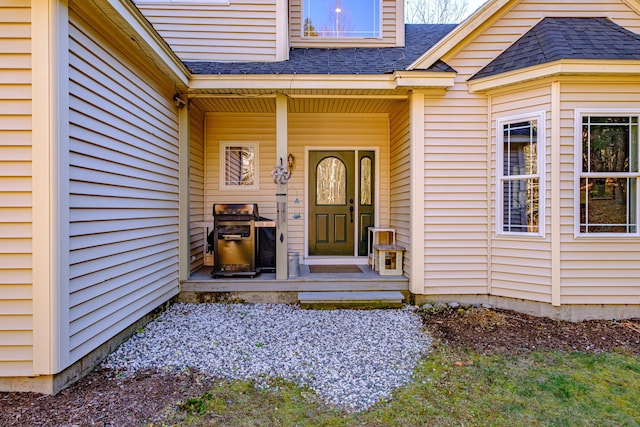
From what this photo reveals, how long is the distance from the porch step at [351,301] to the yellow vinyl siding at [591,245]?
6.46 ft

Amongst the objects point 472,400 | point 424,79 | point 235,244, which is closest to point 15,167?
point 235,244

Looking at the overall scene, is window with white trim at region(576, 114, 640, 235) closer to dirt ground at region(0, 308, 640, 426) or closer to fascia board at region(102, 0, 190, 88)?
dirt ground at region(0, 308, 640, 426)

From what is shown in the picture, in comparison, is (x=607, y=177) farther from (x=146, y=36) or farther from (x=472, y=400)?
(x=146, y=36)

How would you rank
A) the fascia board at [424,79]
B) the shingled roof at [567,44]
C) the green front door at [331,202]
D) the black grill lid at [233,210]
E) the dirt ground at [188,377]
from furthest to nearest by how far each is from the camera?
the green front door at [331,202] < the black grill lid at [233,210] < the fascia board at [424,79] < the shingled roof at [567,44] < the dirt ground at [188,377]

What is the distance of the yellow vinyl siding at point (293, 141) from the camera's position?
6152 millimetres

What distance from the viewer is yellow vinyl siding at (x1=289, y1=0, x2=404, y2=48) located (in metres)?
6.22

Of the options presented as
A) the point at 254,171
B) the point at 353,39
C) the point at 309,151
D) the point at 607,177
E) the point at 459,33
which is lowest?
the point at 607,177

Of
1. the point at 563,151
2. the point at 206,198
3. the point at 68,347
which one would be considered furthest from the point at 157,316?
the point at 563,151

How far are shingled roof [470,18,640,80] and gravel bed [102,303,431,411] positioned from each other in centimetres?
337

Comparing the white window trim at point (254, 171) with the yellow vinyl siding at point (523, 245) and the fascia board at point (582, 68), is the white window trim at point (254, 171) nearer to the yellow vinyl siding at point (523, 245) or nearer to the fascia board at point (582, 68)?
the yellow vinyl siding at point (523, 245)

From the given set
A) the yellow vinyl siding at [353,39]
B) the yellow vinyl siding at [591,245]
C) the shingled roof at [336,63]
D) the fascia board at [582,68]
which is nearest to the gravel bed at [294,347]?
the yellow vinyl siding at [591,245]

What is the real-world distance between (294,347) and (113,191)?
2.22 m

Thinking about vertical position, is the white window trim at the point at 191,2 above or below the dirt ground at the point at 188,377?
above

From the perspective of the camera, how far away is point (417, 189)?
461cm
